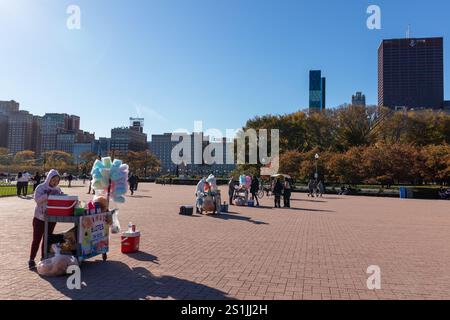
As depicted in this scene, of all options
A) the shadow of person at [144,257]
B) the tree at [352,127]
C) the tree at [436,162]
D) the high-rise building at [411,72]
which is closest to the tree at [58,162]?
the tree at [352,127]

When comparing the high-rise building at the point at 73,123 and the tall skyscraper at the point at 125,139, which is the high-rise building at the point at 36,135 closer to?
the high-rise building at the point at 73,123

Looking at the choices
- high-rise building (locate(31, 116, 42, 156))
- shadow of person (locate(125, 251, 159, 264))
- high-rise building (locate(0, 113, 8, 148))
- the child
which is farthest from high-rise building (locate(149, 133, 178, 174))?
the child

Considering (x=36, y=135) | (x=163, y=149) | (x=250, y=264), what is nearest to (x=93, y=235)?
(x=250, y=264)

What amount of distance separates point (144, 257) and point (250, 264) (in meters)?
2.37

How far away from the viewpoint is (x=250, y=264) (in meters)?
7.67

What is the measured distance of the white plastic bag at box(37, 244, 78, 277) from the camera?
6.62 m

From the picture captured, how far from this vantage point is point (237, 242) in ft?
33.2

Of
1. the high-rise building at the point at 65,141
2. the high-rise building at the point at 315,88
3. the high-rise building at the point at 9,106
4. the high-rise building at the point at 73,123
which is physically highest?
the high-rise building at the point at 315,88

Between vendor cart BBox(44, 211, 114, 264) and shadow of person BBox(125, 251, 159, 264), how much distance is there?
1.96 feet

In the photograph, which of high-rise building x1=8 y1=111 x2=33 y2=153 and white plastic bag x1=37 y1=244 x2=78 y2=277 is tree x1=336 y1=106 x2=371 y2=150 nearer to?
white plastic bag x1=37 y1=244 x2=78 y2=277

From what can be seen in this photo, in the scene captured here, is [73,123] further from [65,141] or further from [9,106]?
[9,106]

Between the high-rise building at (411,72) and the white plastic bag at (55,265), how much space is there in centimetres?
11623

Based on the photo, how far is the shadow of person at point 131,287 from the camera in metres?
5.59
